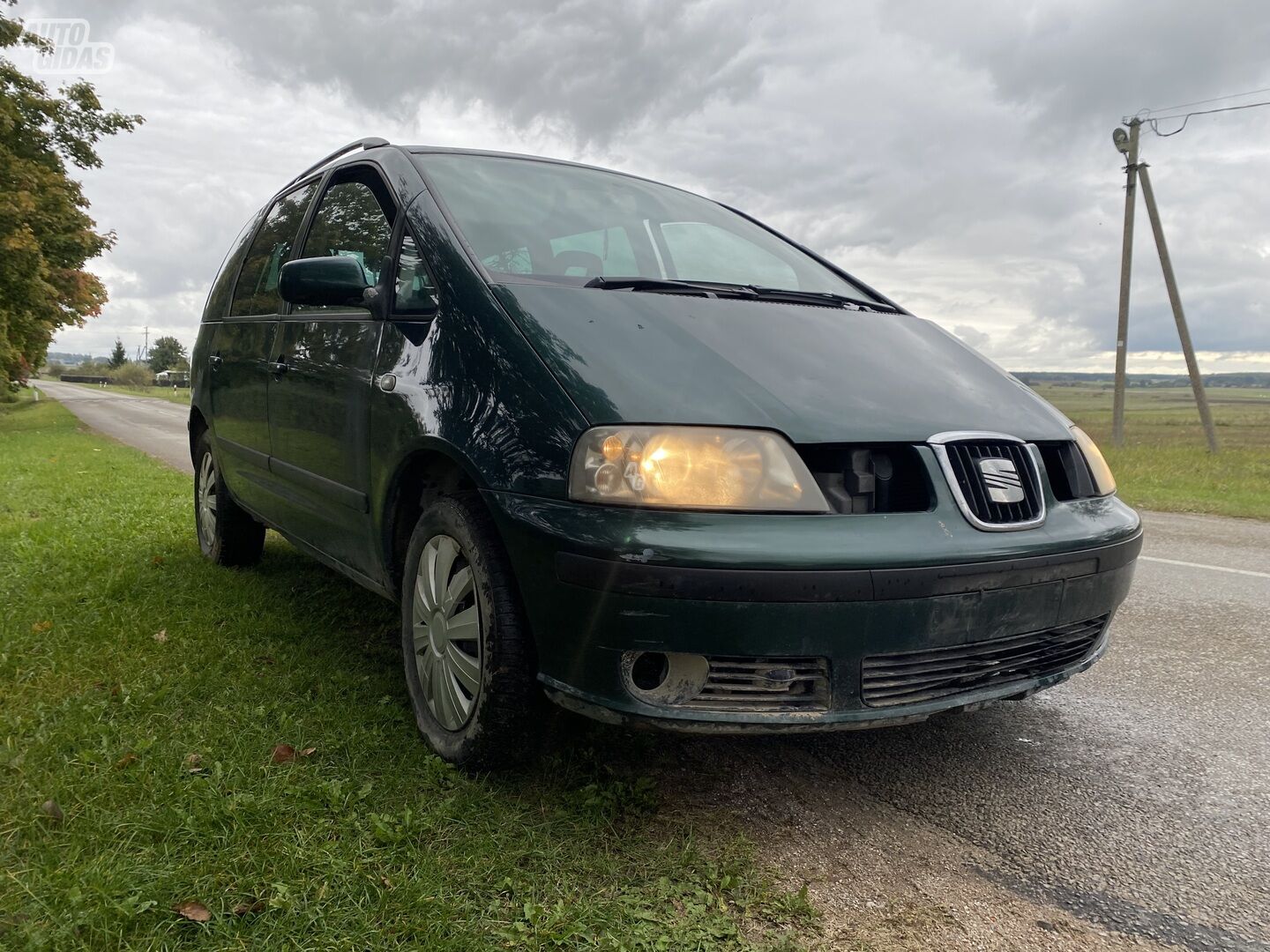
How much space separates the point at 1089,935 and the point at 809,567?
0.86m

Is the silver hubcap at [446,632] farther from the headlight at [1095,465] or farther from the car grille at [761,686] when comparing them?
the headlight at [1095,465]

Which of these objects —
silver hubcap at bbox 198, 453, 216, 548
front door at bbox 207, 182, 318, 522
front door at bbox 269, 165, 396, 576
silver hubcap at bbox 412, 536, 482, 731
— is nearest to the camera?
silver hubcap at bbox 412, 536, 482, 731

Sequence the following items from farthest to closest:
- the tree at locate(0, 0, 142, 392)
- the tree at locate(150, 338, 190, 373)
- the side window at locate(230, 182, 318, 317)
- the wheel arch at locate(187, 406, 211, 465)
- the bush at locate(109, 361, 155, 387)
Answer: the tree at locate(150, 338, 190, 373), the bush at locate(109, 361, 155, 387), the tree at locate(0, 0, 142, 392), the wheel arch at locate(187, 406, 211, 465), the side window at locate(230, 182, 318, 317)

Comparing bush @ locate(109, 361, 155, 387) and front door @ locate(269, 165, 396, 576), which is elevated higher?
front door @ locate(269, 165, 396, 576)

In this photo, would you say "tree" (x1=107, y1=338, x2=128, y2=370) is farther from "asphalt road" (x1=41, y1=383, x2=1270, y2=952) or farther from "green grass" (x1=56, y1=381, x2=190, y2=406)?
"asphalt road" (x1=41, y1=383, x2=1270, y2=952)

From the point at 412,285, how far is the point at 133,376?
10719 cm

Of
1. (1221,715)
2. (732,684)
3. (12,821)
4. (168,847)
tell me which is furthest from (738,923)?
(1221,715)

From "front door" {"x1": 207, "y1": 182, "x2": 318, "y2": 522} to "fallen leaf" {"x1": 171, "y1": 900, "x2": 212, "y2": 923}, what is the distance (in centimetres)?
205

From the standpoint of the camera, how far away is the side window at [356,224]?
9.73 ft

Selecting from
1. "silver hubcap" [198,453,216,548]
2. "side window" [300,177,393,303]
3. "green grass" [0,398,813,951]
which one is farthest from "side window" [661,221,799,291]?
"silver hubcap" [198,453,216,548]

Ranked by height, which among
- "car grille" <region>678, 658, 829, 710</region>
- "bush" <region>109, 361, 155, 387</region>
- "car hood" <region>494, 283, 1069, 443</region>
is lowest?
"bush" <region>109, 361, 155, 387</region>

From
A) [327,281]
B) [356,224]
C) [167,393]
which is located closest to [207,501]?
[356,224]

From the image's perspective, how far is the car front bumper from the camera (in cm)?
192

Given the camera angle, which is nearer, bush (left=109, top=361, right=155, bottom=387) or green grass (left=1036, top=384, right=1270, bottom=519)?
green grass (left=1036, top=384, right=1270, bottom=519)
